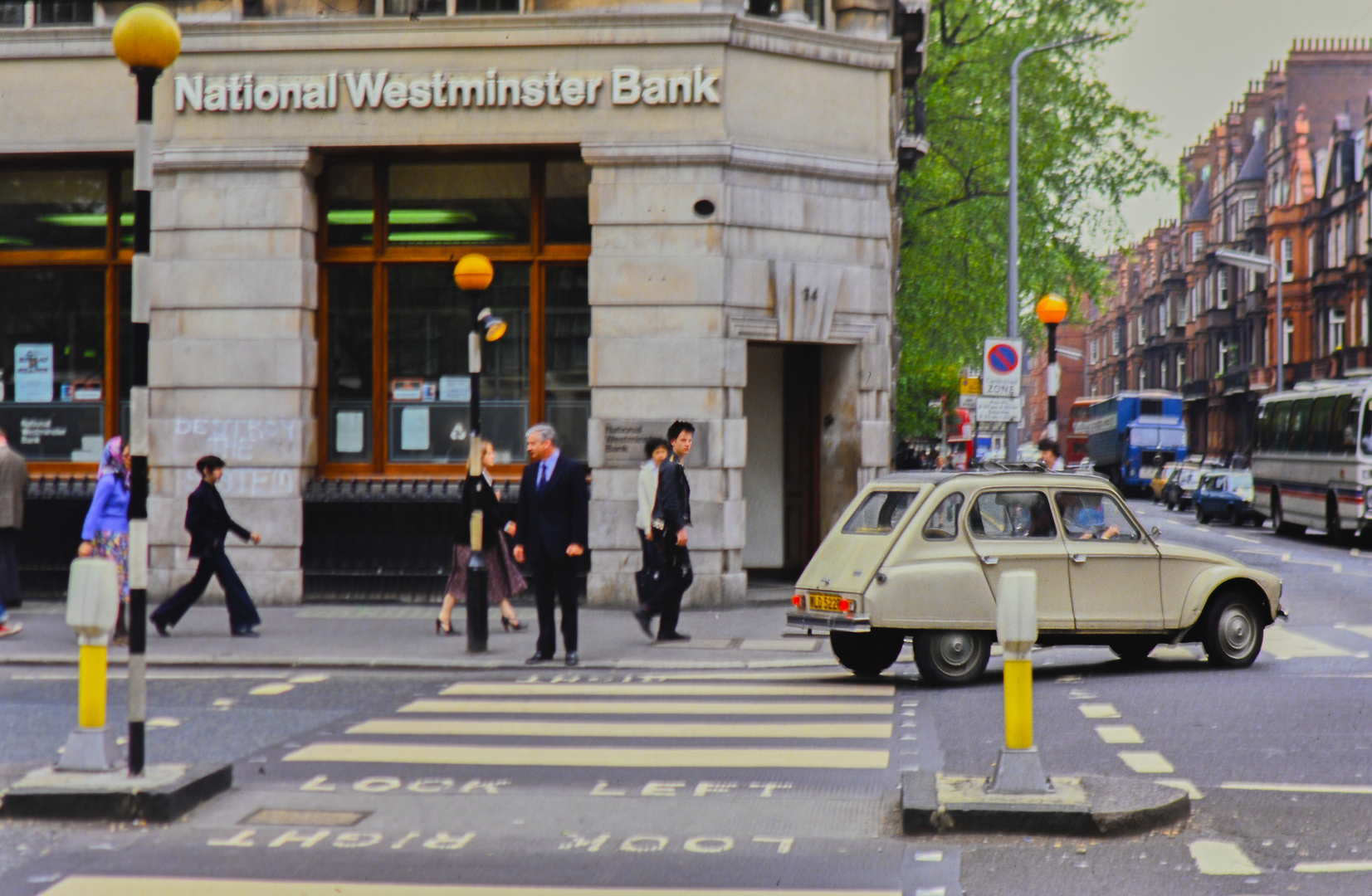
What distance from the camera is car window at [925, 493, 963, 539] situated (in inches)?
425

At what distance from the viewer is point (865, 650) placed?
11258 mm

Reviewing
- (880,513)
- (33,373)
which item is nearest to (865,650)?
(880,513)

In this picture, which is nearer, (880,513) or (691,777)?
(691,777)

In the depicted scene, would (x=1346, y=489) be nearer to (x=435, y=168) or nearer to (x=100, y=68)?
(x=435, y=168)

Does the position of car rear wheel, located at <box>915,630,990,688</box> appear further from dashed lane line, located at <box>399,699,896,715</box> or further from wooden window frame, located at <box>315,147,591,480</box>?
wooden window frame, located at <box>315,147,591,480</box>

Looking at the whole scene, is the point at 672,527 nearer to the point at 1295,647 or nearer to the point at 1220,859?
the point at 1295,647

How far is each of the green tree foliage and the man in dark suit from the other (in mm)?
25628

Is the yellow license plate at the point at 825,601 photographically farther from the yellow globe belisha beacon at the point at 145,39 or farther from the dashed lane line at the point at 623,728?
the yellow globe belisha beacon at the point at 145,39

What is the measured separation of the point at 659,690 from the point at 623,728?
178 centimetres

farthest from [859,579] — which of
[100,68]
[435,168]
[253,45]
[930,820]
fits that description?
[100,68]

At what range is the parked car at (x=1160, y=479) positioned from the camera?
52188 mm

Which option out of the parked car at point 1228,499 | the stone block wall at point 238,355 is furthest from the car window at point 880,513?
the parked car at point 1228,499

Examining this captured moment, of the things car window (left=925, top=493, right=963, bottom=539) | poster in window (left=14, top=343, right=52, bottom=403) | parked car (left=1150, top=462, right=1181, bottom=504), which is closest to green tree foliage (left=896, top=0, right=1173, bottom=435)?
parked car (left=1150, top=462, right=1181, bottom=504)

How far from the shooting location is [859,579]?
10594 millimetres
